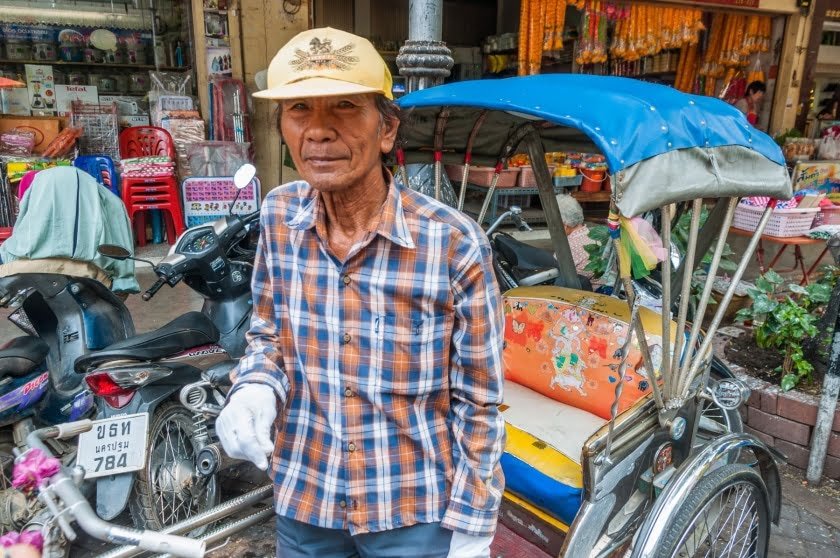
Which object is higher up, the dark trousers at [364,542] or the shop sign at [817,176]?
the shop sign at [817,176]

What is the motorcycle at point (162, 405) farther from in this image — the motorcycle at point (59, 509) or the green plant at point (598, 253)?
the green plant at point (598, 253)

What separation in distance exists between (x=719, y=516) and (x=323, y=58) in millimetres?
2177

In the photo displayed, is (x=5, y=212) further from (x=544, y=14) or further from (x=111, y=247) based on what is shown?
(x=544, y=14)

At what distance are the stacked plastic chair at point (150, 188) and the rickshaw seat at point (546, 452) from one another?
475cm

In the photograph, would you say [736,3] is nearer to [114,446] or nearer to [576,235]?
[576,235]

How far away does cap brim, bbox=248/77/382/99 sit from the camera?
1207 mm

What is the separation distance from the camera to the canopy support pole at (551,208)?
3035 mm

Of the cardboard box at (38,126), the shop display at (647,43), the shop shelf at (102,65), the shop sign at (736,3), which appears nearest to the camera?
the cardboard box at (38,126)

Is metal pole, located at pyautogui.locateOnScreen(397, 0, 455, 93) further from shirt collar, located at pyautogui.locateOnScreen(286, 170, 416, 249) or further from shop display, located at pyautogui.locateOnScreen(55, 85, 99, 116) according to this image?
shop display, located at pyautogui.locateOnScreen(55, 85, 99, 116)

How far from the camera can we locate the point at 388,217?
131 cm

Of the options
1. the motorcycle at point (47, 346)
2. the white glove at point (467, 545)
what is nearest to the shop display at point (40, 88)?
the motorcycle at point (47, 346)

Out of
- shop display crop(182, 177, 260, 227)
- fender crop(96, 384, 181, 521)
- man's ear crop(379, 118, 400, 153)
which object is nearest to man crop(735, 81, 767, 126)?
shop display crop(182, 177, 260, 227)

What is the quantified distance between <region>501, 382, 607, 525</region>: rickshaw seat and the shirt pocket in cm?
94

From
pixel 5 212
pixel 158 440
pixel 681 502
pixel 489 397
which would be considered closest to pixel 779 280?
pixel 681 502
